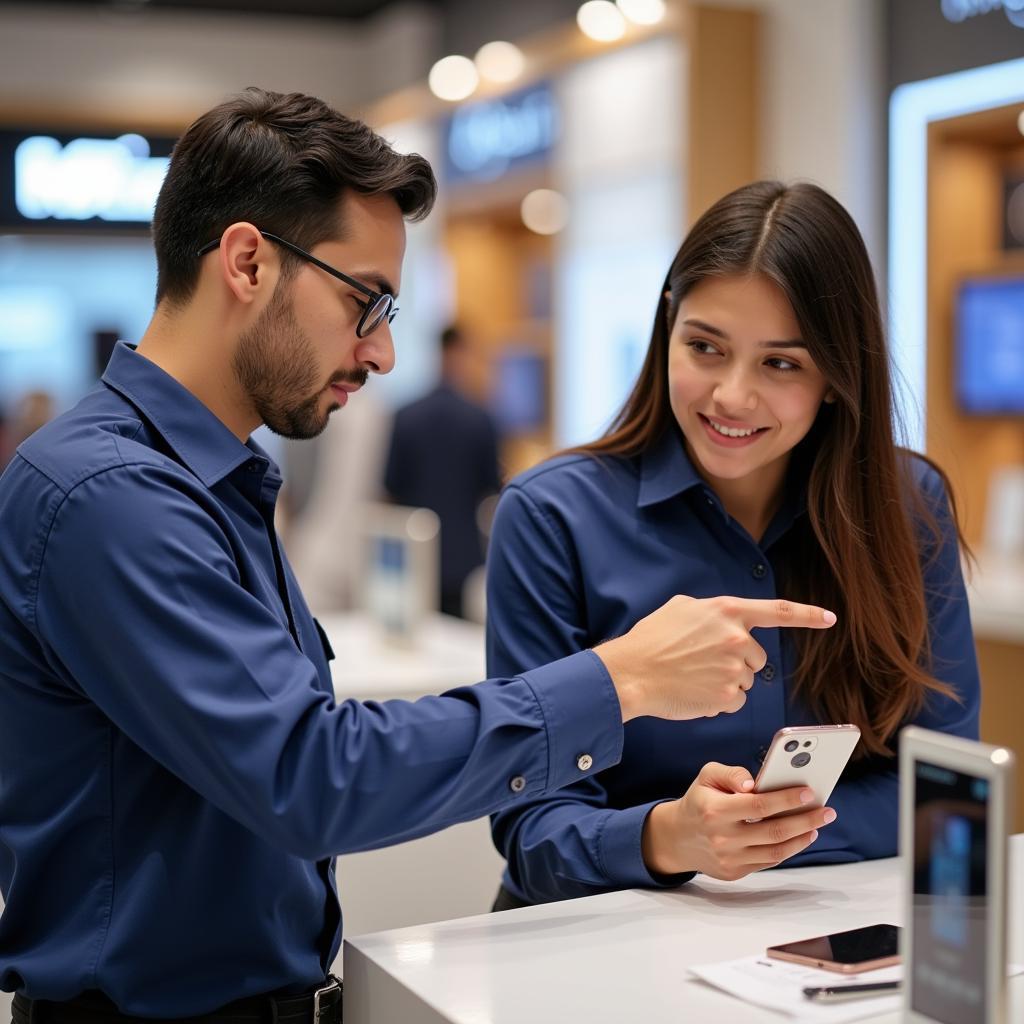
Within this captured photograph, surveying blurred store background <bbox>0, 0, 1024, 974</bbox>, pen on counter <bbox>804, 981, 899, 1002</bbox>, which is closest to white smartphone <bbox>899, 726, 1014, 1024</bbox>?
pen on counter <bbox>804, 981, 899, 1002</bbox>

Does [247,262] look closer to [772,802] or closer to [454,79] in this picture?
[772,802]

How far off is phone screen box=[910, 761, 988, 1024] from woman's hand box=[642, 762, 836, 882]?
15.1 inches

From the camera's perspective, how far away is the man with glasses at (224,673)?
1217 millimetres

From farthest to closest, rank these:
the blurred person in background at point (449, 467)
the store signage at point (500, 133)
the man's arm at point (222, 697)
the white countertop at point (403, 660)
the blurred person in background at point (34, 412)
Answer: the blurred person in background at point (34, 412)
the store signage at point (500, 133)
the blurred person in background at point (449, 467)
the white countertop at point (403, 660)
the man's arm at point (222, 697)

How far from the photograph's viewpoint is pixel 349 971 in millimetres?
1390

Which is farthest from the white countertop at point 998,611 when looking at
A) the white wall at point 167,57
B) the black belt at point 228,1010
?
the white wall at point 167,57

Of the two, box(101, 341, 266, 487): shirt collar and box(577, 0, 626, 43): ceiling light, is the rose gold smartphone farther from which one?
box(577, 0, 626, 43): ceiling light

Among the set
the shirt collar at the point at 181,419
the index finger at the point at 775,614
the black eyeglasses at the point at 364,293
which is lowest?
the index finger at the point at 775,614

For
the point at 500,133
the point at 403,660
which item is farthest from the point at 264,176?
the point at 500,133

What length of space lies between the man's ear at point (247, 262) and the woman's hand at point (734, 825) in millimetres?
688

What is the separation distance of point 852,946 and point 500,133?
5.85m

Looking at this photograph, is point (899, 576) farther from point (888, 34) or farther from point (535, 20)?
point (535, 20)

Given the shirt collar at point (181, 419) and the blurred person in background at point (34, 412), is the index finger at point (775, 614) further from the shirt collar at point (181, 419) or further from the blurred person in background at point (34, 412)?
the blurred person in background at point (34, 412)

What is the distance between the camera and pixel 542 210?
6.88 m
